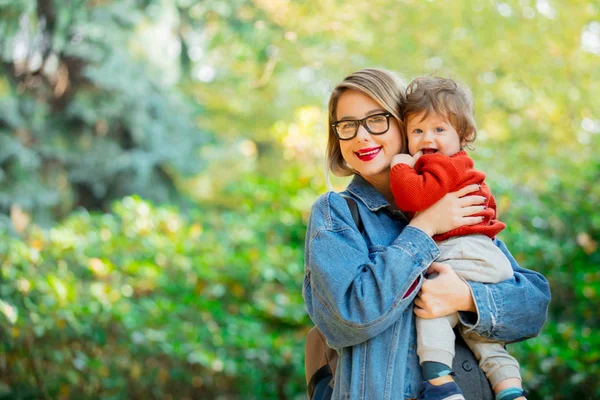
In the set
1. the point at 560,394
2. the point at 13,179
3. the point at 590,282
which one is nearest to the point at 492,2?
the point at 590,282

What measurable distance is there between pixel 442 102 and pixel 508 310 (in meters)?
0.64

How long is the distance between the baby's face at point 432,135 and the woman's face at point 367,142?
7cm

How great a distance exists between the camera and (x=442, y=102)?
1924mm

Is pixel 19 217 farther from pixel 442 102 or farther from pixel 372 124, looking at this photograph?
pixel 442 102

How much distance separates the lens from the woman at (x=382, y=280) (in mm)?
1713

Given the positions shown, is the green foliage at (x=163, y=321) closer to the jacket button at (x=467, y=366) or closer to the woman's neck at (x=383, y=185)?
the woman's neck at (x=383, y=185)

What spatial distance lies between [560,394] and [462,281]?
2502mm

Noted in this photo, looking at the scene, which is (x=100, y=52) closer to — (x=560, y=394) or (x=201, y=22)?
(x=201, y=22)

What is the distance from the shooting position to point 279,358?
4.28m

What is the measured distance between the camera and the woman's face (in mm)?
1978

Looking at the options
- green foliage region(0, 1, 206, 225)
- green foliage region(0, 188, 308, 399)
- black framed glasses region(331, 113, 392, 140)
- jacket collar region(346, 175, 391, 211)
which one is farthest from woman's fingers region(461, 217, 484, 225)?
green foliage region(0, 1, 206, 225)

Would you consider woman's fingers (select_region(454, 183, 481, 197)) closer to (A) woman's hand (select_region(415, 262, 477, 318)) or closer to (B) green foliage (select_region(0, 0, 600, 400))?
(A) woman's hand (select_region(415, 262, 477, 318))

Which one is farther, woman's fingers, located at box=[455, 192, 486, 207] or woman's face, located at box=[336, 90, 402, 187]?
woman's face, located at box=[336, 90, 402, 187]

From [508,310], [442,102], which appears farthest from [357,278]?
[442,102]
